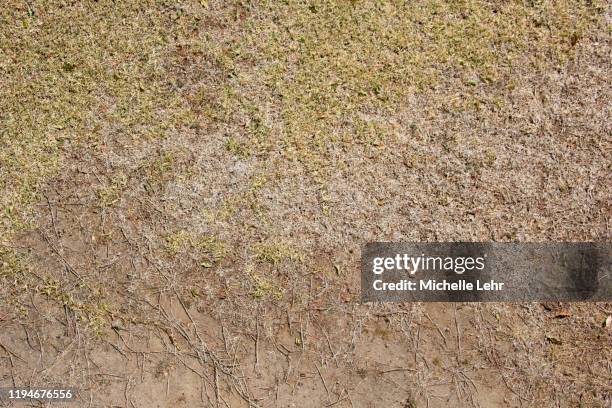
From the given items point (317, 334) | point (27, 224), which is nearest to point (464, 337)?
point (317, 334)

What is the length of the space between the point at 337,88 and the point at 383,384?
188 cm

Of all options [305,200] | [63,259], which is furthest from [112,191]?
[305,200]

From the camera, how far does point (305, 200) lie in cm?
337

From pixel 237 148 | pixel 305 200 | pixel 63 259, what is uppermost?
pixel 237 148

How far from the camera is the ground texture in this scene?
3334 millimetres

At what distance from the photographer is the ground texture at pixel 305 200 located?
3.33 meters

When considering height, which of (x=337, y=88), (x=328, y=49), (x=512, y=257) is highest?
(x=328, y=49)

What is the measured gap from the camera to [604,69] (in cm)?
338

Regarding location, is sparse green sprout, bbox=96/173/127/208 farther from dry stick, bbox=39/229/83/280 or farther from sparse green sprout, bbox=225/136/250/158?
sparse green sprout, bbox=225/136/250/158

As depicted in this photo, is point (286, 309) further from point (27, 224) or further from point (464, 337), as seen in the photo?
point (27, 224)

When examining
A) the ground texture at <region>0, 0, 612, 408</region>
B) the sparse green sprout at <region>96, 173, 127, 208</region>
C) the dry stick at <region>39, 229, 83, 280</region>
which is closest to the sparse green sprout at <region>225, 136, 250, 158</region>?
the ground texture at <region>0, 0, 612, 408</region>

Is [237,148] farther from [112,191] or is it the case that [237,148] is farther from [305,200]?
[112,191]

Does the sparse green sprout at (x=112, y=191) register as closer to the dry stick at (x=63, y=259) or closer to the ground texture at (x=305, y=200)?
the ground texture at (x=305, y=200)

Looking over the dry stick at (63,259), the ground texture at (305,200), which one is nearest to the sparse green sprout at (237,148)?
the ground texture at (305,200)
